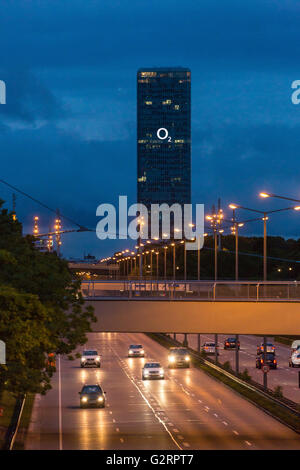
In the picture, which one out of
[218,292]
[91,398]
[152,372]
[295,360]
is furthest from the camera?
[295,360]

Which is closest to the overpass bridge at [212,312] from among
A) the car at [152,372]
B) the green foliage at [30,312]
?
the green foliage at [30,312]

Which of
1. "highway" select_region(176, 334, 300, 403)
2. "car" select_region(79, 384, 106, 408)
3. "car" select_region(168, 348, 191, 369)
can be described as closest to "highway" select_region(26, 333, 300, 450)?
"car" select_region(79, 384, 106, 408)

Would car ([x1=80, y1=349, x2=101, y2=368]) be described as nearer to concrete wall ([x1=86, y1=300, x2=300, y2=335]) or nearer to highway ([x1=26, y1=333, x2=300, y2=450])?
highway ([x1=26, y1=333, x2=300, y2=450])

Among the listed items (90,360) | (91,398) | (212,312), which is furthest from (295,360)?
(212,312)

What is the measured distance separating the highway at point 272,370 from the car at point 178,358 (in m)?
4.75

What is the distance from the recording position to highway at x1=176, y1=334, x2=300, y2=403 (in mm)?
78062

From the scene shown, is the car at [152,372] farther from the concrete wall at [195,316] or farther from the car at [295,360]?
the concrete wall at [195,316]

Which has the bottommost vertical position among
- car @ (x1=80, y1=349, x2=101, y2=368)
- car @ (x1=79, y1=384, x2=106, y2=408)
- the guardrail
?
car @ (x1=79, y1=384, x2=106, y2=408)

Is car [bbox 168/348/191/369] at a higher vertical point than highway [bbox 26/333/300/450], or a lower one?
higher

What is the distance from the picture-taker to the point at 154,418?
193 ft

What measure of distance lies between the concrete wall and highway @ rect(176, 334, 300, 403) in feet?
65.1

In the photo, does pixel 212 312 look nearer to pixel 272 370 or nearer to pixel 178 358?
pixel 178 358

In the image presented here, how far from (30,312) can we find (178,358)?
198 feet
